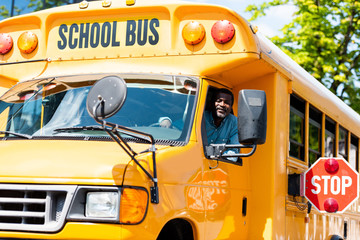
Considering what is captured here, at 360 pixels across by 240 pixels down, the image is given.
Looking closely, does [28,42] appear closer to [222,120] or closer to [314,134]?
[222,120]

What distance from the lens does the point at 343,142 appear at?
839 centimetres

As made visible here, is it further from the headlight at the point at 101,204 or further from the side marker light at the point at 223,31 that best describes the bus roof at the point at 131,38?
the headlight at the point at 101,204

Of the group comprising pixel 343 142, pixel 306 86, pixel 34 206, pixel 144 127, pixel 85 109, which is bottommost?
pixel 34 206

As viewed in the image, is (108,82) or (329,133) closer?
(108,82)

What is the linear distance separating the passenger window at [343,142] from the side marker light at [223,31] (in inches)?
147

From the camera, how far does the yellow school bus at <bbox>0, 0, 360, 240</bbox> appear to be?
363 cm

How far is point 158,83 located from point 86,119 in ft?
2.31

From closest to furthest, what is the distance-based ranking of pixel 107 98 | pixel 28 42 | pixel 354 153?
pixel 107 98
pixel 28 42
pixel 354 153

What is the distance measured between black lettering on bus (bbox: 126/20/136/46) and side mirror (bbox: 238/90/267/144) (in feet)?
4.65

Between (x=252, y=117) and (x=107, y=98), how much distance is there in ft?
3.52

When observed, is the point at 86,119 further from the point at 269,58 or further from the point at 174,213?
the point at 269,58

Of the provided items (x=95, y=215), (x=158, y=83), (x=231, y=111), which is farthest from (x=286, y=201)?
(x=95, y=215)

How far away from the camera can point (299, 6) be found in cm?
1838

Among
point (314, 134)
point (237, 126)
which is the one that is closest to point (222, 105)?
point (237, 126)
